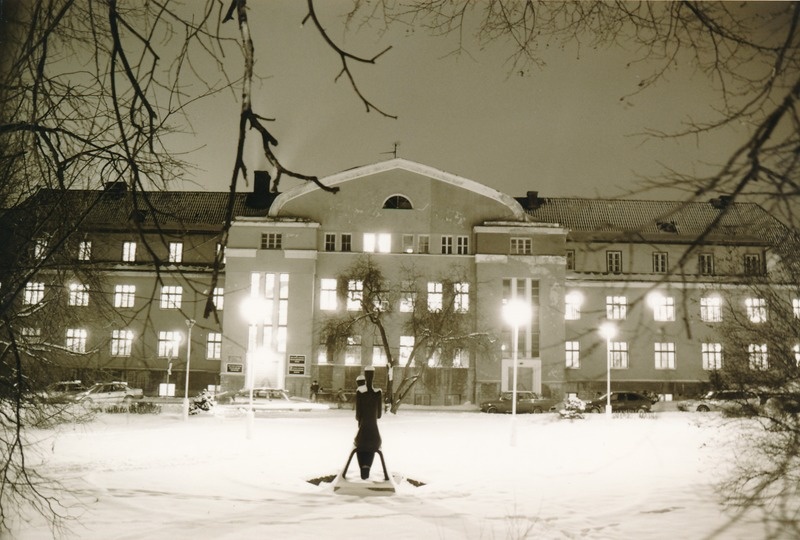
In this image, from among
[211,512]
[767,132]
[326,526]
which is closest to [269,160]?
[767,132]

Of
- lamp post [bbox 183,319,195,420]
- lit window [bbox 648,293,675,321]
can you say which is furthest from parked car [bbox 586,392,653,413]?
lamp post [bbox 183,319,195,420]

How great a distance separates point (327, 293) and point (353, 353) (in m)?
2.35

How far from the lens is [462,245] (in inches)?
1032

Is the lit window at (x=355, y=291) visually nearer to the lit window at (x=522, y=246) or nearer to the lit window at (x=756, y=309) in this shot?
the lit window at (x=522, y=246)

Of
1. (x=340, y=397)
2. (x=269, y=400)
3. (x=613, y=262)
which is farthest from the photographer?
(x=613, y=262)

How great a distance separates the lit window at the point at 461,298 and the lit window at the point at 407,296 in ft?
4.51

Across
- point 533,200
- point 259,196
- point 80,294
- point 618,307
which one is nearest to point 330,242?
point 259,196

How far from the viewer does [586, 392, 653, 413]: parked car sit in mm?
23328

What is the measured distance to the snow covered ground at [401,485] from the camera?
5.94m

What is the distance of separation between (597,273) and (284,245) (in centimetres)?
1135

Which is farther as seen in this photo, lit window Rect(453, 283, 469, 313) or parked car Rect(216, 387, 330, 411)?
lit window Rect(453, 283, 469, 313)

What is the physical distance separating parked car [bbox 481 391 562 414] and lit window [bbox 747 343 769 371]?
15.5 m

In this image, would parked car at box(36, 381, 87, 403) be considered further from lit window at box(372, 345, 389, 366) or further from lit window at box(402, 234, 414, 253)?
lit window at box(402, 234, 414, 253)

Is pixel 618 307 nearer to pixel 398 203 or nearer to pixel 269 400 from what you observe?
pixel 269 400
